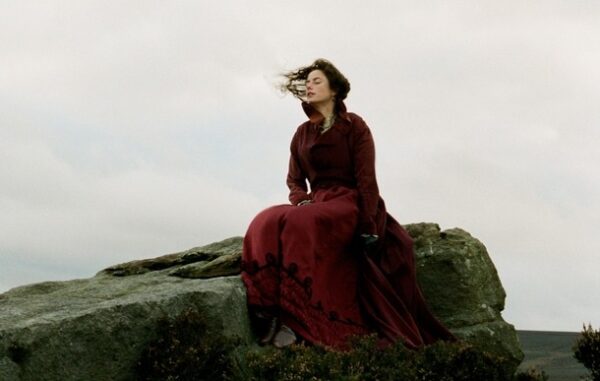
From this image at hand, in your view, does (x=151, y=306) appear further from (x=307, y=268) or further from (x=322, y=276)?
(x=322, y=276)

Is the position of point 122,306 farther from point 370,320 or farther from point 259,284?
point 370,320

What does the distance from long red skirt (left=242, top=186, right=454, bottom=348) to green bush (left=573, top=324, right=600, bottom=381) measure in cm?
153

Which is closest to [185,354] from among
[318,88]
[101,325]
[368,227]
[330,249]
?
[101,325]

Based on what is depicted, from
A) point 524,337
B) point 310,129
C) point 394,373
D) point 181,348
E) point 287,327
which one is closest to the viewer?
point 394,373

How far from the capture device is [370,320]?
26.5 feet

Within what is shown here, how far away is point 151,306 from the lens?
724cm

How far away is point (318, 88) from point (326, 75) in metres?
0.18

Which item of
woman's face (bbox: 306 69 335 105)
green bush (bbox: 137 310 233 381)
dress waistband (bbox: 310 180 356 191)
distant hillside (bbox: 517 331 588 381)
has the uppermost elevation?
woman's face (bbox: 306 69 335 105)

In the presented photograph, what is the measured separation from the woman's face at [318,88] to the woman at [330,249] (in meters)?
0.01

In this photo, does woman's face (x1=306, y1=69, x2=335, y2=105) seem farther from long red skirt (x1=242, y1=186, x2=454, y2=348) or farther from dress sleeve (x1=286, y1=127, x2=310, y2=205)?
long red skirt (x1=242, y1=186, x2=454, y2=348)

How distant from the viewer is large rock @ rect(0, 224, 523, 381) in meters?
6.91

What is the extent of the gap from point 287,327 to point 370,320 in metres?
0.95

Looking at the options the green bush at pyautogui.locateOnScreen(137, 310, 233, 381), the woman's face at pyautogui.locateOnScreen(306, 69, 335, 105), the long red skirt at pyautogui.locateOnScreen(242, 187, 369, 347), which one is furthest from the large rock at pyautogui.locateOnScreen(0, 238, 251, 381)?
the woman's face at pyautogui.locateOnScreen(306, 69, 335, 105)

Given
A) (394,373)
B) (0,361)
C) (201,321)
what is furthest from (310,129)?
(0,361)
